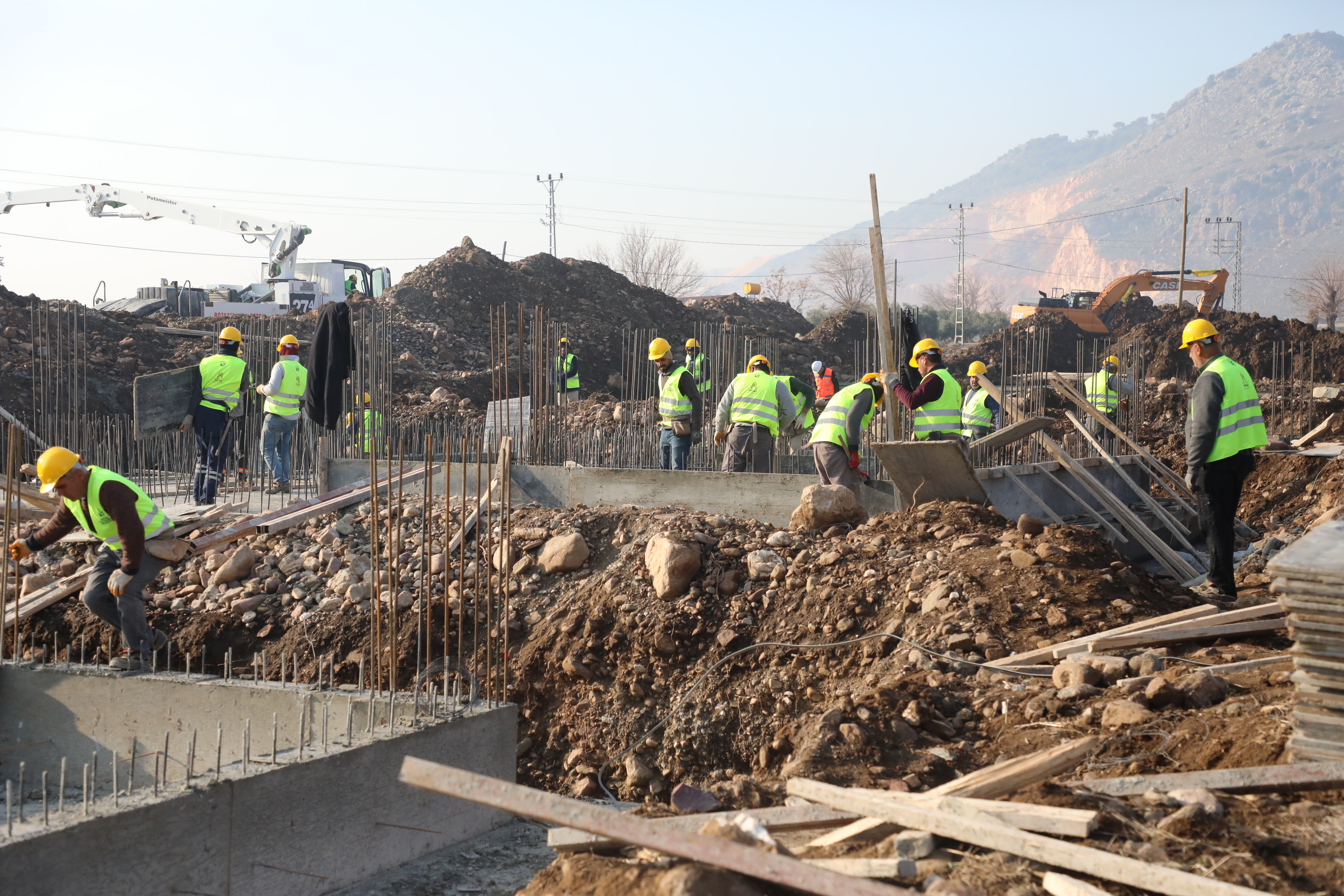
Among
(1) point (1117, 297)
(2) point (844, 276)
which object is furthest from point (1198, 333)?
(2) point (844, 276)

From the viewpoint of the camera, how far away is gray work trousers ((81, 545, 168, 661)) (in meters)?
6.41

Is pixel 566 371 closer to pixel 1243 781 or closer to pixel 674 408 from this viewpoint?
pixel 674 408

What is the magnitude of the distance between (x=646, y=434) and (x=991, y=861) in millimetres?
10355

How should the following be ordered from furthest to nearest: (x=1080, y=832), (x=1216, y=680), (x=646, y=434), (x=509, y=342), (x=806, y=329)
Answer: (x=806, y=329) < (x=509, y=342) < (x=646, y=434) < (x=1216, y=680) < (x=1080, y=832)

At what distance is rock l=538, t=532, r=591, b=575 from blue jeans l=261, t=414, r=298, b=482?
354 cm

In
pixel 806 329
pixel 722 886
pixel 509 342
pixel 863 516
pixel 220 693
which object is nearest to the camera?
pixel 722 886

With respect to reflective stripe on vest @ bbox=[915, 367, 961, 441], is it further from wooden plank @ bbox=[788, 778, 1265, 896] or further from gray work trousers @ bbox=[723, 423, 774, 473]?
wooden plank @ bbox=[788, 778, 1265, 896]

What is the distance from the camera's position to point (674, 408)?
1003 centimetres

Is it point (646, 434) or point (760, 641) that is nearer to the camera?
point (760, 641)

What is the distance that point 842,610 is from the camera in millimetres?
6523

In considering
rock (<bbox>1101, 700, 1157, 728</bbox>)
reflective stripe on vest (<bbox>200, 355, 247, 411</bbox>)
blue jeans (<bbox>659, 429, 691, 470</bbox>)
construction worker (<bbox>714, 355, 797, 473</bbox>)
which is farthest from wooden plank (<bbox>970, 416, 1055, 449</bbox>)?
reflective stripe on vest (<bbox>200, 355, 247, 411</bbox>)

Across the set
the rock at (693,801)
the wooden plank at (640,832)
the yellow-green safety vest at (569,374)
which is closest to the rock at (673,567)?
the rock at (693,801)

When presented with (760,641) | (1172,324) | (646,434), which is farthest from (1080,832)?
(1172,324)

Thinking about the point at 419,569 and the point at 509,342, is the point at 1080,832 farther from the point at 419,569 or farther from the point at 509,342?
the point at 509,342
